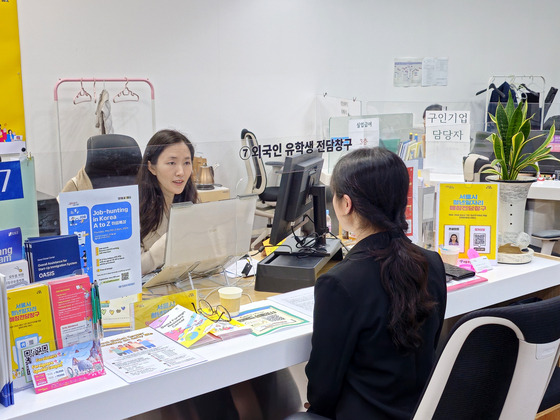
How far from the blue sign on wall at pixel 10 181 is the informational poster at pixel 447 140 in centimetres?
280

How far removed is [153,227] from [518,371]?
123 centimetres

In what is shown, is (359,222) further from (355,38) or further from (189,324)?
(355,38)

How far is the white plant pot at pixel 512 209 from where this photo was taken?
8.17 ft

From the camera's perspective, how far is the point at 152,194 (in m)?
1.99

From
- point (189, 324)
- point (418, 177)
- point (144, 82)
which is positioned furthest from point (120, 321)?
point (144, 82)

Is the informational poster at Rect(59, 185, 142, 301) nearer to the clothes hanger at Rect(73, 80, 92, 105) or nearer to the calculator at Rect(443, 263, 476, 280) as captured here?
the calculator at Rect(443, 263, 476, 280)

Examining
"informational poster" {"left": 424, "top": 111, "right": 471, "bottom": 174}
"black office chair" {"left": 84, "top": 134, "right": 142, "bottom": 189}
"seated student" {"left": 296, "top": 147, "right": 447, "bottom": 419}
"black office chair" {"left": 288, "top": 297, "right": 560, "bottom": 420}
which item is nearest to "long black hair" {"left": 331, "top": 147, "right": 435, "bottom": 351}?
"seated student" {"left": 296, "top": 147, "right": 447, "bottom": 419}

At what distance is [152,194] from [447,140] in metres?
2.56

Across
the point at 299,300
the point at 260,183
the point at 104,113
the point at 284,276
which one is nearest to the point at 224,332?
the point at 299,300

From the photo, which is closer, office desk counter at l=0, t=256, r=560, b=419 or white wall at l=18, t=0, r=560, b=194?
office desk counter at l=0, t=256, r=560, b=419

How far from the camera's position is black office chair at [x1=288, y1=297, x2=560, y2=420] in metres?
1.16

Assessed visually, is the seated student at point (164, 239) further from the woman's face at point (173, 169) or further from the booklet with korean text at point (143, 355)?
the booklet with korean text at point (143, 355)

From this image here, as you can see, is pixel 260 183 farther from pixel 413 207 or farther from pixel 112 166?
pixel 413 207

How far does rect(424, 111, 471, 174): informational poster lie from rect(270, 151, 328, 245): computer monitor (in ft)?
5.51
